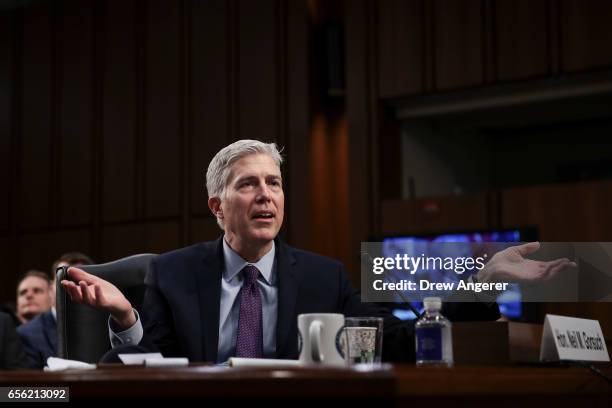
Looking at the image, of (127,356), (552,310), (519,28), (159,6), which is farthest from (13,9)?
(127,356)

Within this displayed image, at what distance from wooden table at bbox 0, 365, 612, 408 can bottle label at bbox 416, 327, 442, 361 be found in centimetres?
35

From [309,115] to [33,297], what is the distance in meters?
2.52

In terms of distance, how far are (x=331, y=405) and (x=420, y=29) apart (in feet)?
→ 19.1

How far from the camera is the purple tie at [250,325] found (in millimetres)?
2350

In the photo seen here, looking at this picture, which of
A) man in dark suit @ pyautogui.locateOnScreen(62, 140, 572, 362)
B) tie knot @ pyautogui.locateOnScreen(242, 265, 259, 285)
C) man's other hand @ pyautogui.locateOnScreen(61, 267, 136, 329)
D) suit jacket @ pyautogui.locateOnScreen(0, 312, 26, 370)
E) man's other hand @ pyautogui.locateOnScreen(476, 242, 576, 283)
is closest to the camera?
man's other hand @ pyautogui.locateOnScreen(476, 242, 576, 283)

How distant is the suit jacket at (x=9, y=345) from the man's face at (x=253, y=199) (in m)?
2.63

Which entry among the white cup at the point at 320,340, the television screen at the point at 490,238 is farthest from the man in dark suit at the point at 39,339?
the white cup at the point at 320,340

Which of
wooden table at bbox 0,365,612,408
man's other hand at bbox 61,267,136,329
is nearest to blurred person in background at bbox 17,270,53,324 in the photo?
man's other hand at bbox 61,267,136,329

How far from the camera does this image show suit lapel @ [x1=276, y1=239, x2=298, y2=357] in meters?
2.34

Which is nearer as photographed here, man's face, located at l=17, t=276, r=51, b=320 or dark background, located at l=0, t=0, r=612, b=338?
man's face, located at l=17, t=276, r=51, b=320

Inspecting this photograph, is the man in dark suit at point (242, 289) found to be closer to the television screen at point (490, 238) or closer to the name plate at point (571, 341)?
the name plate at point (571, 341)

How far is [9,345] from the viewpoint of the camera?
15.9ft

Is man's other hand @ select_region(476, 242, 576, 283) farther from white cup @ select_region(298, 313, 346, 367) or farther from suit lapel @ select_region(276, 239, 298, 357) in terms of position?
suit lapel @ select_region(276, 239, 298, 357)

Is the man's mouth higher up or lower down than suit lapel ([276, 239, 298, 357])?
higher up
